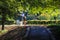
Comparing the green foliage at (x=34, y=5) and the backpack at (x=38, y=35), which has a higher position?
the green foliage at (x=34, y=5)

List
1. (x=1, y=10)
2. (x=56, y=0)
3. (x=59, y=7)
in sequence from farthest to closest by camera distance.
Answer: (x=1, y=10), (x=59, y=7), (x=56, y=0)

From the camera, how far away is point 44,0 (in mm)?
16031

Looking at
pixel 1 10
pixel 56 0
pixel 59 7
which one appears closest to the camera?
pixel 56 0

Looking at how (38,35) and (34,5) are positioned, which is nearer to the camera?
(34,5)

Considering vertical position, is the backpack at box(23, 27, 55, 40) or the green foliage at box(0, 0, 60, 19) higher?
the green foliage at box(0, 0, 60, 19)

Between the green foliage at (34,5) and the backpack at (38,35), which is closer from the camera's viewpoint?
the green foliage at (34,5)

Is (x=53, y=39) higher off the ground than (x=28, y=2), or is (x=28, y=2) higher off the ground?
(x=28, y=2)

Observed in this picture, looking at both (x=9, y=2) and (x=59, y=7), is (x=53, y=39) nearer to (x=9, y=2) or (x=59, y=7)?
(x=59, y=7)

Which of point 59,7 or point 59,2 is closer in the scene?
point 59,2

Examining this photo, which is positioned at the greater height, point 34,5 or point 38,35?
point 34,5

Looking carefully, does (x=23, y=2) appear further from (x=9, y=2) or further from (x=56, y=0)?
(x=56, y=0)

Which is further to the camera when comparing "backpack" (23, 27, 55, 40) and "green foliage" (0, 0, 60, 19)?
"backpack" (23, 27, 55, 40)

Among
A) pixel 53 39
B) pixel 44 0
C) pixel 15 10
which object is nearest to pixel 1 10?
pixel 15 10

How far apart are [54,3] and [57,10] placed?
1.33 m
